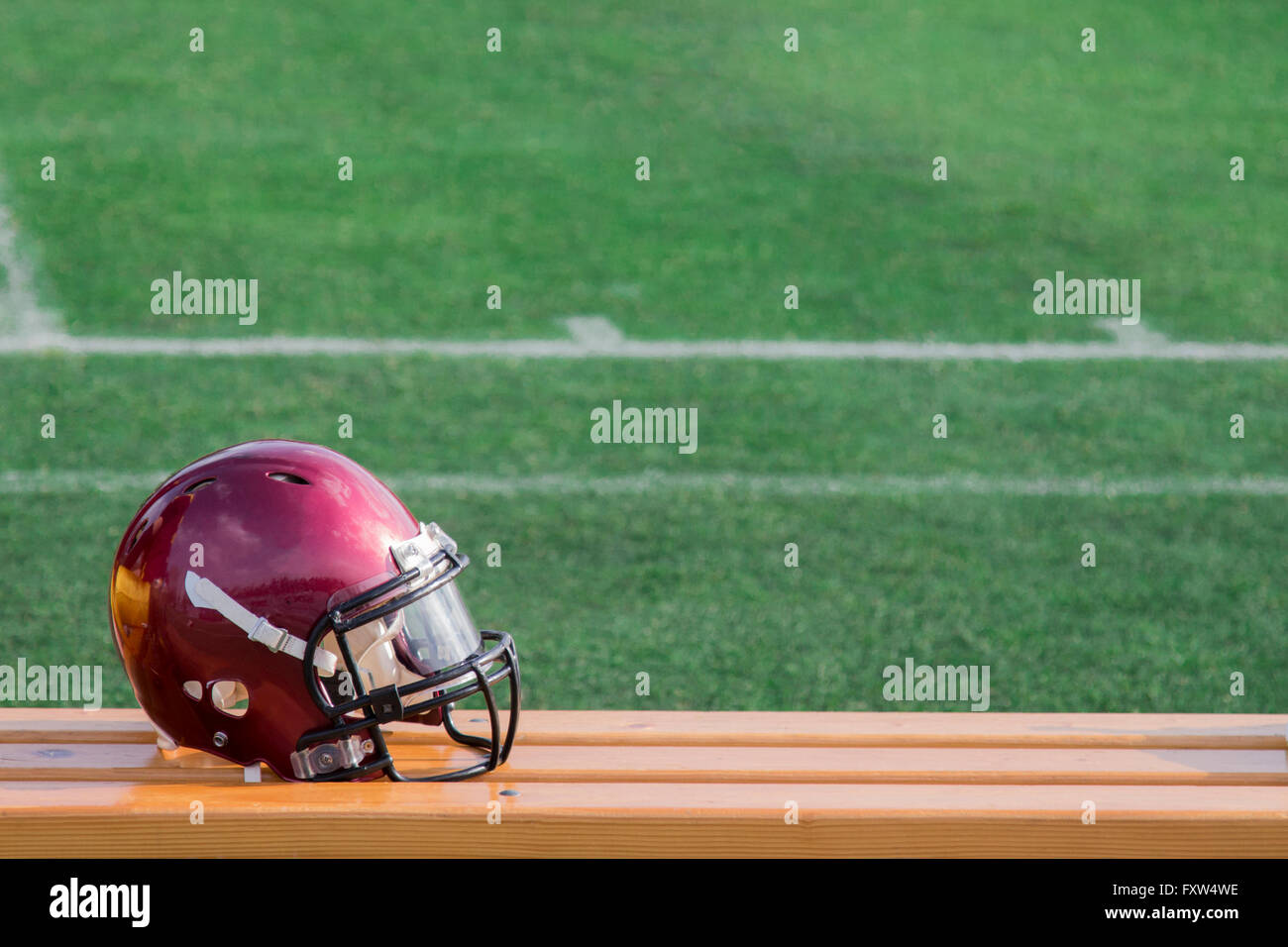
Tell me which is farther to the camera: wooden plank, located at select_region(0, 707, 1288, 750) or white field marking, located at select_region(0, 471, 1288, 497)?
white field marking, located at select_region(0, 471, 1288, 497)

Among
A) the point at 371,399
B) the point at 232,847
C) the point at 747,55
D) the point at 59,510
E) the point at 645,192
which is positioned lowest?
the point at 232,847

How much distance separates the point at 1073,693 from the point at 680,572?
1.34m

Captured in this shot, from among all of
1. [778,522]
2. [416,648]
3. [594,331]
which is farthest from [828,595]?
[594,331]

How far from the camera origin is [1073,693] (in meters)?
4.47

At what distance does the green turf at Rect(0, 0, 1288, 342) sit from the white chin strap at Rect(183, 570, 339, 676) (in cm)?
527

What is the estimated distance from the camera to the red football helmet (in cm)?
252

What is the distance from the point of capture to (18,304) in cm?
795

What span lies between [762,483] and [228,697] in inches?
139

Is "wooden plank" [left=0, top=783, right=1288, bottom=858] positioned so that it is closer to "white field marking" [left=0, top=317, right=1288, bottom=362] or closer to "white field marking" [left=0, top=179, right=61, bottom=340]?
"white field marking" [left=0, top=317, right=1288, bottom=362]

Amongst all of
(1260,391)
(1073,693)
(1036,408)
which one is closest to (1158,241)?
(1260,391)

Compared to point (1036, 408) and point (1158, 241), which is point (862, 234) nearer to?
point (1158, 241)

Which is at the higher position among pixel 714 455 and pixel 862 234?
pixel 862 234

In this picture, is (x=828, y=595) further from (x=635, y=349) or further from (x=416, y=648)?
(x=635, y=349)

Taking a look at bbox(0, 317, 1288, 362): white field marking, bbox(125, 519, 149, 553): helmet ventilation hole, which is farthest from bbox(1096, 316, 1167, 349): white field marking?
bbox(125, 519, 149, 553): helmet ventilation hole
